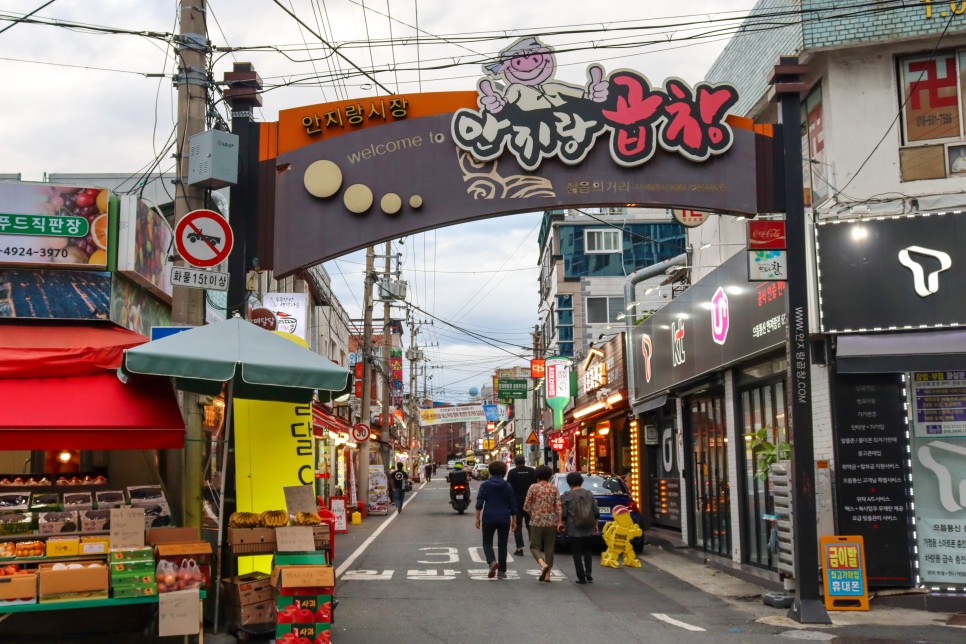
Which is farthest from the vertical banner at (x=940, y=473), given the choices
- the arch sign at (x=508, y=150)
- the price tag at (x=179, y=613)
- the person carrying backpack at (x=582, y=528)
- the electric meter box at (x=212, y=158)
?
the electric meter box at (x=212, y=158)

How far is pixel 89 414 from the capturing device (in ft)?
30.9

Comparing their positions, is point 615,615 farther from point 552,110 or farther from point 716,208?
point 552,110

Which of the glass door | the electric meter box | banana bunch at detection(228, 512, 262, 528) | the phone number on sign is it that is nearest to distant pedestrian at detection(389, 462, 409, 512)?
the glass door

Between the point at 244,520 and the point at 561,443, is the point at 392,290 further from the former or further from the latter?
the point at 244,520

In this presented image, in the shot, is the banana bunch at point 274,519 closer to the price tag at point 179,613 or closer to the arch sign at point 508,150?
the price tag at point 179,613

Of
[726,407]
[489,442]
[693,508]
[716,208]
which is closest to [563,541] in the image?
[693,508]

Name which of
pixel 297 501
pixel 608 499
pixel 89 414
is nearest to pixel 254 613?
pixel 297 501

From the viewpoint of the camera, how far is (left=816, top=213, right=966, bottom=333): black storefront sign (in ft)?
40.1

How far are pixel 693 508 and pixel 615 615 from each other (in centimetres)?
915

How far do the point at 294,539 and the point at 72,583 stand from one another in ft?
6.85

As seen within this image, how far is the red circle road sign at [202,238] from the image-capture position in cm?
974

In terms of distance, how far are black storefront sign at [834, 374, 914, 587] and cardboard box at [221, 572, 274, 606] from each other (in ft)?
23.9

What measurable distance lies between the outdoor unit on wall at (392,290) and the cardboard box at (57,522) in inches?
1345

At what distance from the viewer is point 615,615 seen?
446 inches
